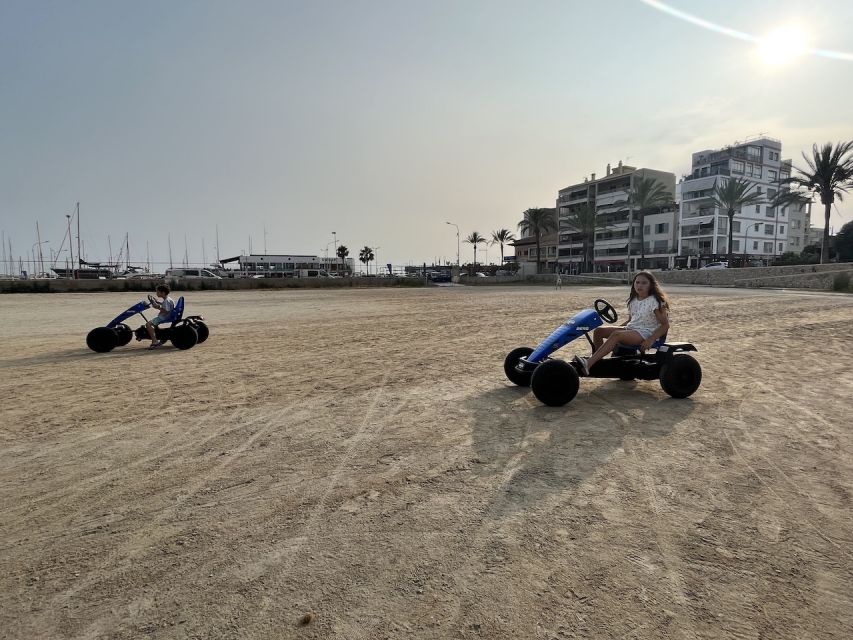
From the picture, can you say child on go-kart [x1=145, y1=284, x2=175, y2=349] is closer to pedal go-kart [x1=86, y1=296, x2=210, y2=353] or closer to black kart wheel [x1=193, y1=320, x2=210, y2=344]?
pedal go-kart [x1=86, y1=296, x2=210, y2=353]

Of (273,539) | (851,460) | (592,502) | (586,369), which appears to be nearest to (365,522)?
(273,539)

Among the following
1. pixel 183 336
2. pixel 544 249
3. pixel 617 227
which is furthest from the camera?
pixel 544 249

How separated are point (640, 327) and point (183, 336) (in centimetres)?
835

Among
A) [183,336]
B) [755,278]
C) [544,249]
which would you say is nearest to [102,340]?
[183,336]

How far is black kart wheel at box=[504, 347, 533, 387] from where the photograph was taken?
5.89 m

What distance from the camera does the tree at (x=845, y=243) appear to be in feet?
187

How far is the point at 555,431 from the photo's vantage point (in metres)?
→ 4.38

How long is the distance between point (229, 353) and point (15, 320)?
11.8 meters

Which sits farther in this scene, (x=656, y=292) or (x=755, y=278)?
(x=755, y=278)

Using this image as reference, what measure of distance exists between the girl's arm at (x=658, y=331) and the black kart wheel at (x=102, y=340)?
9486 mm

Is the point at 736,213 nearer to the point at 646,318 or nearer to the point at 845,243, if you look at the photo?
the point at 845,243

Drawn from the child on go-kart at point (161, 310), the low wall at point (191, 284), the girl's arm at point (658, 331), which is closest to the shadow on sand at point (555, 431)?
the girl's arm at point (658, 331)

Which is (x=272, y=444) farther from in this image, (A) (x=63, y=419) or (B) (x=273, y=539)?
(A) (x=63, y=419)

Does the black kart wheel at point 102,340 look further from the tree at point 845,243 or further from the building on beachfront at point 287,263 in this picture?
the building on beachfront at point 287,263
